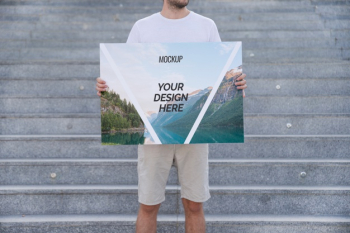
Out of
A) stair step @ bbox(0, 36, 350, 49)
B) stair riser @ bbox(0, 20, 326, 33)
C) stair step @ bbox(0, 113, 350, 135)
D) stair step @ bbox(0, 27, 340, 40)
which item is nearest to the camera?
stair step @ bbox(0, 113, 350, 135)

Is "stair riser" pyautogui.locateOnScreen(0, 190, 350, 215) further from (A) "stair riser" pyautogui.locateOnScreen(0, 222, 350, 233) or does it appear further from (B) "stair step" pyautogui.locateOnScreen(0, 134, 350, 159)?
(B) "stair step" pyautogui.locateOnScreen(0, 134, 350, 159)

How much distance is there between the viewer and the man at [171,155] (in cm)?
214

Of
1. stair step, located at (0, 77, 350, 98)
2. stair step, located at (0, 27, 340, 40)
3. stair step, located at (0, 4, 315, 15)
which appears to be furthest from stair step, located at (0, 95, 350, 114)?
stair step, located at (0, 4, 315, 15)

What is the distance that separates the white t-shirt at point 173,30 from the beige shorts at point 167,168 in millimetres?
526

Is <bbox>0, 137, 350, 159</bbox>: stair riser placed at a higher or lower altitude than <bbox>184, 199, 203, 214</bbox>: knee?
higher

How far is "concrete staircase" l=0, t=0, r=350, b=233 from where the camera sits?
2846mm

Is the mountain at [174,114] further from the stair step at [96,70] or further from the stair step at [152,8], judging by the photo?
the stair step at [152,8]

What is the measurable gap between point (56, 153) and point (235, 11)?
3.15 metres

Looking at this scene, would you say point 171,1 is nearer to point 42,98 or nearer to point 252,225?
point 252,225

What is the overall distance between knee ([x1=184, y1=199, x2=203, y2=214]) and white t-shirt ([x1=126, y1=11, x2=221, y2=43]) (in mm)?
813

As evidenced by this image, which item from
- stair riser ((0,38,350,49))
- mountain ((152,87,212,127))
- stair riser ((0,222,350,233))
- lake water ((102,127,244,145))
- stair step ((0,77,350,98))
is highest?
stair riser ((0,38,350,49))

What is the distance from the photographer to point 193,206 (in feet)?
7.29

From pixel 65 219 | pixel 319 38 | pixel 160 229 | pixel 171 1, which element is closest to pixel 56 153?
pixel 65 219

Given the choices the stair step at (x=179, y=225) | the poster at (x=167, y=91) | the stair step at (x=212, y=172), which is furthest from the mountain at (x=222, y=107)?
the stair step at (x=212, y=172)
